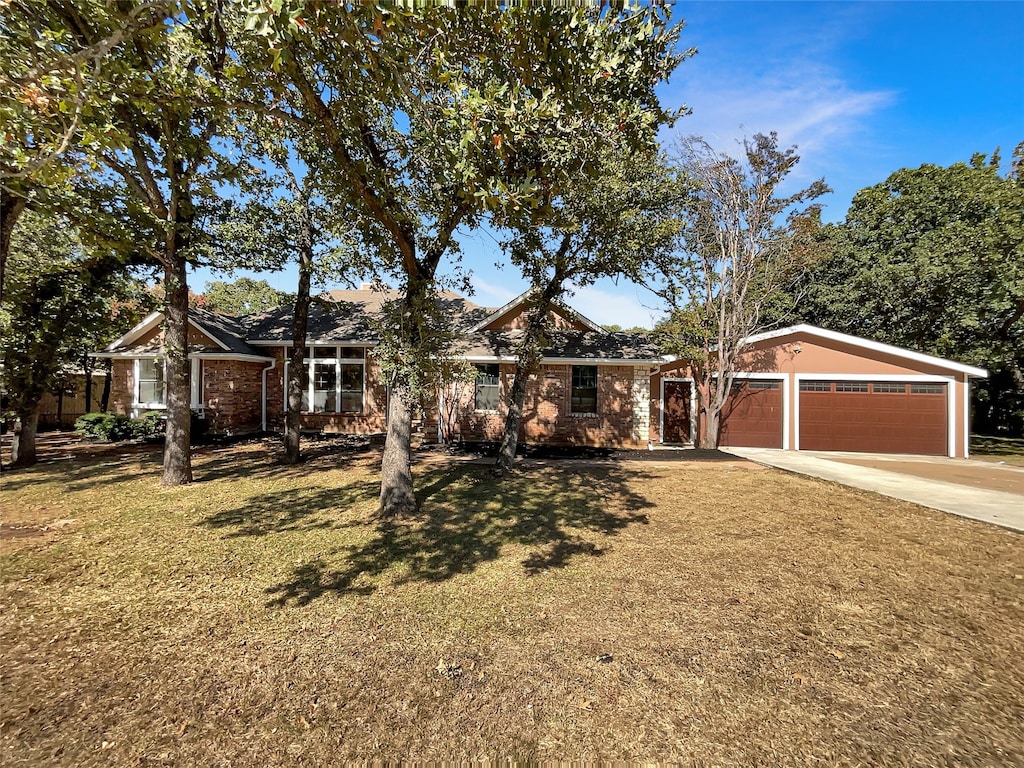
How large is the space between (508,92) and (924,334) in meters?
22.4

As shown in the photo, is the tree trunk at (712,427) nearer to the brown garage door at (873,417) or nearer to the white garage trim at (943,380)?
the brown garage door at (873,417)

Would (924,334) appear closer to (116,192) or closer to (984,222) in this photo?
(984,222)

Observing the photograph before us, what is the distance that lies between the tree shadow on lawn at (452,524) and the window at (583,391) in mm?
4955

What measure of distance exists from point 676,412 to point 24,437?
18.8 m

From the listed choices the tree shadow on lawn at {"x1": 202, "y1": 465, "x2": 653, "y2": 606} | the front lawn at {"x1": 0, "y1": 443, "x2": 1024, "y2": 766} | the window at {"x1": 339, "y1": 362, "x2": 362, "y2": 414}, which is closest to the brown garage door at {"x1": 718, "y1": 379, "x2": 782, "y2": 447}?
the tree shadow on lawn at {"x1": 202, "y1": 465, "x2": 653, "y2": 606}

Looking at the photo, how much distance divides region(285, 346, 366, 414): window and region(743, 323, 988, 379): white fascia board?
43.1ft

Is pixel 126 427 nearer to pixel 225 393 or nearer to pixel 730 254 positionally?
pixel 225 393

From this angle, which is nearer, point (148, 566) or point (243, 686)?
point (243, 686)

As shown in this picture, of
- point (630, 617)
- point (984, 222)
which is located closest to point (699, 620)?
point (630, 617)

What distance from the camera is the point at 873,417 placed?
14.8 meters

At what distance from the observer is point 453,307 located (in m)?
18.1

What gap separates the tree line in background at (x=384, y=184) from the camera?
398 centimetres

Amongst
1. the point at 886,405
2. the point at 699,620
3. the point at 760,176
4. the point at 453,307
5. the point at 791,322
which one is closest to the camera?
the point at 699,620

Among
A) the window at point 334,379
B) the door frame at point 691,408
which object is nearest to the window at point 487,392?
the window at point 334,379
